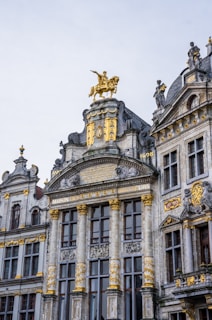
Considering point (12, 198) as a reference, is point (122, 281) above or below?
below

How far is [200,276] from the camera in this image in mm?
22750

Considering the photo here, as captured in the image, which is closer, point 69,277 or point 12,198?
point 69,277

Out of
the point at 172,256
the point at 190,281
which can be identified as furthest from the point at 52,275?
the point at 190,281

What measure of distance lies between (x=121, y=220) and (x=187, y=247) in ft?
16.0

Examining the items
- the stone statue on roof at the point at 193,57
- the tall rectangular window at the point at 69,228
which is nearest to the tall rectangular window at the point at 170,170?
the stone statue on roof at the point at 193,57

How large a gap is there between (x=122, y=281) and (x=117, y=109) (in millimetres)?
10223

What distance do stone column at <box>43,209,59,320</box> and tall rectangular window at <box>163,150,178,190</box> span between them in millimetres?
6944

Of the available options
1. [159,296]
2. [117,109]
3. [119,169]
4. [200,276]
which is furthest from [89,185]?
[200,276]

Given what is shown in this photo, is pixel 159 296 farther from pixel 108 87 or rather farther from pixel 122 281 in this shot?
pixel 108 87

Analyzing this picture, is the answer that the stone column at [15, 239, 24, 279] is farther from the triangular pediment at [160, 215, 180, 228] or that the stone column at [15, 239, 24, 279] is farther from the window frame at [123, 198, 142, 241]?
the triangular pediment at [160, 215, 180, 228]

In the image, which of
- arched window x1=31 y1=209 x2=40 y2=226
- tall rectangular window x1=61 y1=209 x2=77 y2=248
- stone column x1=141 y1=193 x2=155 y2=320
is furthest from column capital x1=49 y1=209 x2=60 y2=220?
stone column x1=141 y1=193 x2=155 y2=320

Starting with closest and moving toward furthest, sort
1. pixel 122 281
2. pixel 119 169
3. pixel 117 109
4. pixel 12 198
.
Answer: pixel 122 281
pixel 119 169
pixel 117 109
pixel 12 198

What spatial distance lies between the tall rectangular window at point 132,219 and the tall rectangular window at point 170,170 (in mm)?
1965

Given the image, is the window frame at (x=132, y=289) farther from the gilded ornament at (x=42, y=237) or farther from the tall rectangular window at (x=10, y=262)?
the tall rectangular window at (x=10, y=262)
